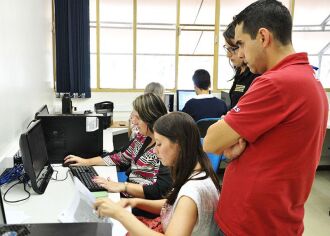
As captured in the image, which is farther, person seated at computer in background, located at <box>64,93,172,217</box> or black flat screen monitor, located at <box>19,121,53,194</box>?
person seated at computer in background, located at <box>64,93,172,217</box>

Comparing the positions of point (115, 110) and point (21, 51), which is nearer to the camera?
point (21, 51)

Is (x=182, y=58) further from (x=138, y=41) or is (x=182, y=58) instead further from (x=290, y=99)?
(x=290, y=99)

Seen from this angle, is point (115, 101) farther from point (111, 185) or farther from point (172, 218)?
point (172, 218)

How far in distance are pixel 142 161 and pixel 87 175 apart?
34 centimetres

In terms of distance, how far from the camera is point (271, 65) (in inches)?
45.6

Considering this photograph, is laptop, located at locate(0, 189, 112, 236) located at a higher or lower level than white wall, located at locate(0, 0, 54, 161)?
lower

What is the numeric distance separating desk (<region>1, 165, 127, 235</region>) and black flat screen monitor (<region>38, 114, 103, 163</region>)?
13.5 inches

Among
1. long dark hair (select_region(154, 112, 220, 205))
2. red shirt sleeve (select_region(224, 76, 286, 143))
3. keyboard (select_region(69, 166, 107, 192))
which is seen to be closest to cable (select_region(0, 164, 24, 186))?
keyboard (select_region(69, 166, 107, 192))

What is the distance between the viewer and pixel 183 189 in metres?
1.28

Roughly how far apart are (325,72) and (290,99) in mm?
4505

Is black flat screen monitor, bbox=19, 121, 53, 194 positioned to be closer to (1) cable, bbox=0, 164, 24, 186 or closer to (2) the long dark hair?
(1) cable, bbox=0, 164, 24, 186

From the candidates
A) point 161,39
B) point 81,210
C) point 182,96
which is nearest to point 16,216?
point 81,210

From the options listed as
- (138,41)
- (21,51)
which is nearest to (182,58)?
(138,41)

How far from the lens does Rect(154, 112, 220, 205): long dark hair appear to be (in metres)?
1.40
